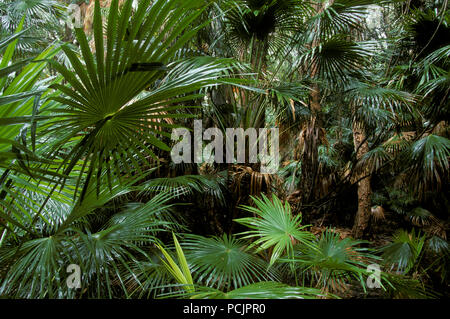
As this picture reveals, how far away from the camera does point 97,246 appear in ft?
3.83

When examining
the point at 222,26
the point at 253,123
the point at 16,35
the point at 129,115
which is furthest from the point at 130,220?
the point at 222,26

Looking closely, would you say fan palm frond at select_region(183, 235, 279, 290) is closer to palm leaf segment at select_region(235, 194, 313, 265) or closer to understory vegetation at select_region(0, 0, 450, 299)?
understory vegetation at select_region(0, 0, 450, 299)

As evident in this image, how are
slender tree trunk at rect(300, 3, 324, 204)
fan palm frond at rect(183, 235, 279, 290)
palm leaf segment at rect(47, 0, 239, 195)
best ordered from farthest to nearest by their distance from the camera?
slender tree trunk at rect(300, 3, 324, 204), fan palm frond at rect(183, 235, 279, 290), palm leaf segment at rect(47, 0, 239, 195)

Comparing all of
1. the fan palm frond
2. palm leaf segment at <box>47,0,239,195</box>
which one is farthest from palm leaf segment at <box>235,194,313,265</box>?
palm leaf segment at <box>47,0,239,195</box>

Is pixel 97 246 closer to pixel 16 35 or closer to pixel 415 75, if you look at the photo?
pixel 16 35

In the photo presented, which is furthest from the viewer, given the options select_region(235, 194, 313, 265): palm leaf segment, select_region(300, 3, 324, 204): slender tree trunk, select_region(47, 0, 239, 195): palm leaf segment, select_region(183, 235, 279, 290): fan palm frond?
select_region(300, 3, 324, 204): slender tree trunk

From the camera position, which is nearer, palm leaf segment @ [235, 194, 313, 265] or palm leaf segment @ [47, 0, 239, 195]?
palm leaf segment @ [47, 0, 239, 195]

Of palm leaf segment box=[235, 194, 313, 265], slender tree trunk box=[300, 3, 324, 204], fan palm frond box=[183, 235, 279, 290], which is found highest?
slender tree trunk box=[300, 3, 324, 204]

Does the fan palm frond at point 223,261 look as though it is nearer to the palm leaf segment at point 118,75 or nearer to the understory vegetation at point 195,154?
the understory vegetation at point 195,154

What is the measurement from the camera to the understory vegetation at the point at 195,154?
71cm

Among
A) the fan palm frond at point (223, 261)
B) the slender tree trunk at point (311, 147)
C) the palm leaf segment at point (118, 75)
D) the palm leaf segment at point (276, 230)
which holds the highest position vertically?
the slender tree trunk at point (311, 147)

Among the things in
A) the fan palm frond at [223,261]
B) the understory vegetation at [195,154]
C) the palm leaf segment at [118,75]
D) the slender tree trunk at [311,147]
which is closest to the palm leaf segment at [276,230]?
the understory vegetation at [195,154]

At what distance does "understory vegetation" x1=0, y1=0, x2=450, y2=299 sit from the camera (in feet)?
2.33

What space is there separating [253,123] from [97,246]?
150 centimetres
